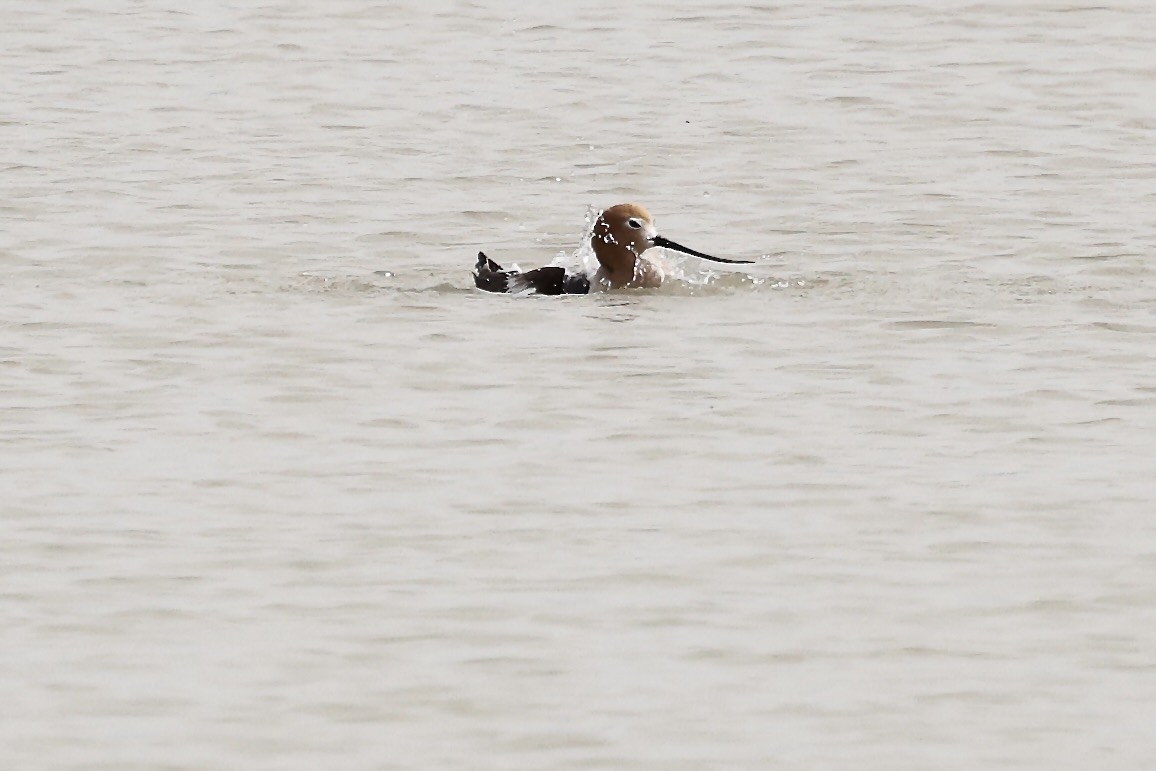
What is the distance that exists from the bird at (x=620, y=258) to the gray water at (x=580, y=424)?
236 mm

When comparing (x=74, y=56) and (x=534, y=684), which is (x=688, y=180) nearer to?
(x=74, y=56)

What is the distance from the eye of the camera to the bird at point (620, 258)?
15.9 metres

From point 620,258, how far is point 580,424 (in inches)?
162

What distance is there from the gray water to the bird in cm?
24

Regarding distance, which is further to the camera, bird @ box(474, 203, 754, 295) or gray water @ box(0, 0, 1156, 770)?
bird @ box(474, 203, 754, 295)

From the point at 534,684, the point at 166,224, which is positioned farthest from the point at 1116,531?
the point at 166,224

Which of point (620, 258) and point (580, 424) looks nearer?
point (580, 424)

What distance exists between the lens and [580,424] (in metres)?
12.1

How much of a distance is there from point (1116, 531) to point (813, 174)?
9912mm

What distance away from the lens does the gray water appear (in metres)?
8.16

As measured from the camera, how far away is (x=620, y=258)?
16.0 metres

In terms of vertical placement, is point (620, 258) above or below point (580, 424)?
below

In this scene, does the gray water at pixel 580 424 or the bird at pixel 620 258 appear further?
the bird at pixel 620 258

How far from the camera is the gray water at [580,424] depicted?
26.8 ft
